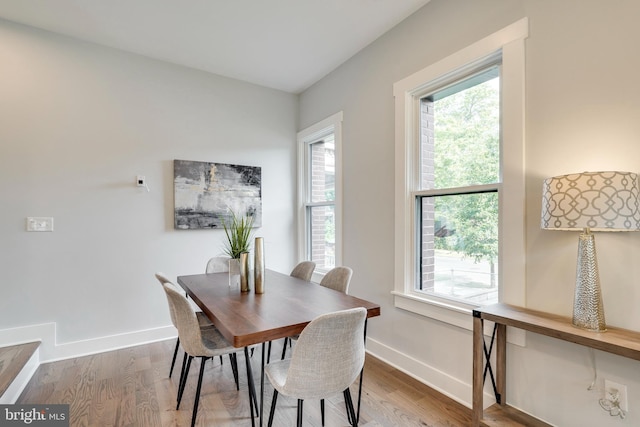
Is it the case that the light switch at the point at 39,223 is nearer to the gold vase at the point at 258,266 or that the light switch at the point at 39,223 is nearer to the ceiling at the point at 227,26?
the ceiling at the point at 227,26

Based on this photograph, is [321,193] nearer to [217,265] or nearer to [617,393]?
[217,265]

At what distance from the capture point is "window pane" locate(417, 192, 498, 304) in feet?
6.48

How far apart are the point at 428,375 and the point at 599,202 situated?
162 centimetres

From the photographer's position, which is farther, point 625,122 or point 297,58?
point 297,58

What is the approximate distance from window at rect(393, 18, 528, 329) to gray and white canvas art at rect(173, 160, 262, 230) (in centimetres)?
184

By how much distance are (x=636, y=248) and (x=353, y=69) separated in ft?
8.38

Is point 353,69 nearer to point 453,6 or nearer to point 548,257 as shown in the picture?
point 453,6

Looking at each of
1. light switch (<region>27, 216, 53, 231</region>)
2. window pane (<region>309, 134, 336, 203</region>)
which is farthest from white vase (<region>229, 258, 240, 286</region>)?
light switch (<region>27, 216, 53, 231</region>)

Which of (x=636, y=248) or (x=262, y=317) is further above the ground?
(x=636, y=248)

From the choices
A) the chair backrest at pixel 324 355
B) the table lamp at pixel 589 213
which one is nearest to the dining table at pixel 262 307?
the chair backrest at pixel 324 355

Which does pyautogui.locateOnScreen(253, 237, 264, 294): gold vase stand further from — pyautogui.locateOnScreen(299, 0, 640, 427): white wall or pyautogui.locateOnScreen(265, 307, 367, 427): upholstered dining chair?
pyautogui.locateOnScreen(299, 0, 640, 427): white wall

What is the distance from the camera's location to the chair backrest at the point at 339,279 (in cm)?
218

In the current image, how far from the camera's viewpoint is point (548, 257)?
1620 millimetres

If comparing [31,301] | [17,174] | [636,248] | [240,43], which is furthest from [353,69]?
[31,301]
